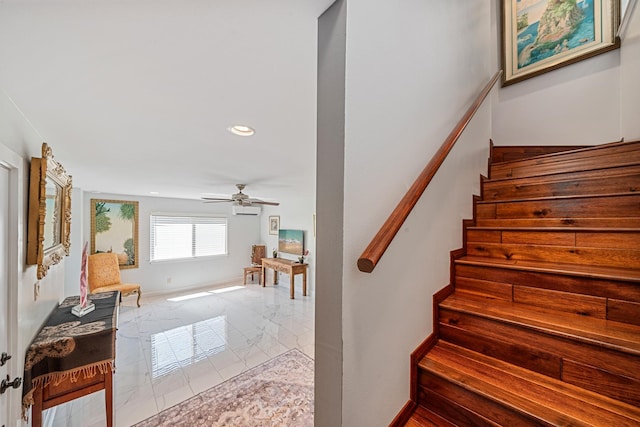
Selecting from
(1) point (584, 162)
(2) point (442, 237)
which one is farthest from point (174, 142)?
(1) point (584, 162)

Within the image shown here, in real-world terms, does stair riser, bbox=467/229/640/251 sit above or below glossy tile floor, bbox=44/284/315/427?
above

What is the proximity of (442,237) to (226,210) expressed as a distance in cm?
636

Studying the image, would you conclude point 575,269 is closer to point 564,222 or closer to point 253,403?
point 564,222

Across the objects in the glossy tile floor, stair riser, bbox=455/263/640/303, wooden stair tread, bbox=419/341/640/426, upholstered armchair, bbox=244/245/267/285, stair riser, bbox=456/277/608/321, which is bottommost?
the glossy tile floor

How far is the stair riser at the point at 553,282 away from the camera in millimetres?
1013

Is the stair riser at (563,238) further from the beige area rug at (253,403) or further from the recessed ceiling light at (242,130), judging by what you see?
the beige area rug at (253,403)

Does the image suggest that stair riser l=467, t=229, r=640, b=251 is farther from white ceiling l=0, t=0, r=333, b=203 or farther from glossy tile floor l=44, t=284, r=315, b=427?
glossy tile floor l=44, t=284, r=315, b=427

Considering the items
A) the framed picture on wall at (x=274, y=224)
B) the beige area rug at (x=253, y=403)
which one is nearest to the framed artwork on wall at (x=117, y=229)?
the framed picture on wall at (x=274, y=224)

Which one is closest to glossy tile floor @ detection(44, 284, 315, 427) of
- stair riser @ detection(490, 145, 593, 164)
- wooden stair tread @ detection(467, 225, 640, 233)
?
wooden stair tread @ detection(467, 225, 640, 233)

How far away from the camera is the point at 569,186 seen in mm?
1704

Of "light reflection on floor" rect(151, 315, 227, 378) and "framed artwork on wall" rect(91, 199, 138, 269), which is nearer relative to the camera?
"light reflection on floor" rect(151, 315, 227, 378)

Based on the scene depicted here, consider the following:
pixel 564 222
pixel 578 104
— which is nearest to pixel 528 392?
pixel 564 222

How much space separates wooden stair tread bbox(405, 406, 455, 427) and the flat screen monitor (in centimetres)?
496

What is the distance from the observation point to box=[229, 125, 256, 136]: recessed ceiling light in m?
1.61
